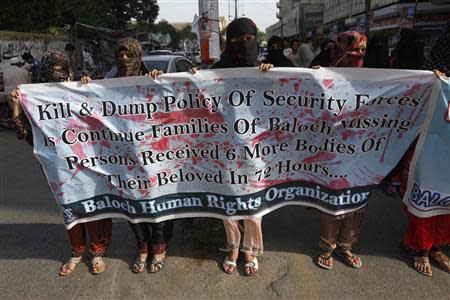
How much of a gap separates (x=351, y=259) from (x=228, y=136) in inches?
54.9

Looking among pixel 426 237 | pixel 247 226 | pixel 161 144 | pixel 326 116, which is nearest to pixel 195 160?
pixel 161 144

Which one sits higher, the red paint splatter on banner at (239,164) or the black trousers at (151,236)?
the red paint splatter on banner at (239,164)

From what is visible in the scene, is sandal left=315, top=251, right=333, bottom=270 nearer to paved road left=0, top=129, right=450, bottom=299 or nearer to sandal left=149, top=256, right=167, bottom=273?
paved road left=0, top=129, right=450, bottom=299

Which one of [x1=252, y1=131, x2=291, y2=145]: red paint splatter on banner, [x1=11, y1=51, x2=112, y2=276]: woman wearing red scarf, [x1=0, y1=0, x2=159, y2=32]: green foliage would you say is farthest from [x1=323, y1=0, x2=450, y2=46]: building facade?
[x1=11, y1=51, x2=112, y2=276]: woman wearing red scarf

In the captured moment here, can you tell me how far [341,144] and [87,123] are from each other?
1856 millimetres

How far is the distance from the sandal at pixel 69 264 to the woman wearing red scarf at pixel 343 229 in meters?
1.96

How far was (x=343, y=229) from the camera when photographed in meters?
3.00

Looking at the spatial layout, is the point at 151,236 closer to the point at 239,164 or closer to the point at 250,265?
the point at 250,265

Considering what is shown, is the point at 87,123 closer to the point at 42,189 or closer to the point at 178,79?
the point at 178,79

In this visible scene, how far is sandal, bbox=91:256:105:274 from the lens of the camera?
2983mm

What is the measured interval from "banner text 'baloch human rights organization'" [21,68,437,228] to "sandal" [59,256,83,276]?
1.62ft

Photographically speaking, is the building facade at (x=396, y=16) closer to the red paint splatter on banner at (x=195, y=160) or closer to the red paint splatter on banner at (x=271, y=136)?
the red paint splatter on banner at (x=271, y=136)

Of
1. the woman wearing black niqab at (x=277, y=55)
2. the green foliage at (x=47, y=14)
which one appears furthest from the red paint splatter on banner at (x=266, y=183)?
the green foliage at (x=47, y=14)

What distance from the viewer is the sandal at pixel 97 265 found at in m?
2.98
